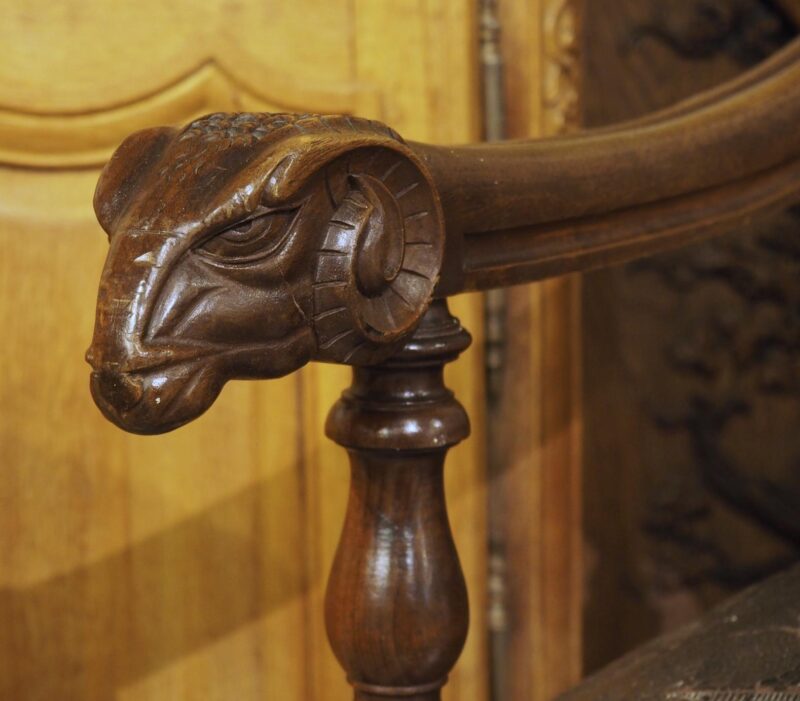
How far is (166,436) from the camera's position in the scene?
1.26 metres

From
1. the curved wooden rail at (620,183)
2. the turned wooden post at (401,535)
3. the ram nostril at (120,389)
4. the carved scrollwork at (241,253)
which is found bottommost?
the turned wooden post at (401,535)

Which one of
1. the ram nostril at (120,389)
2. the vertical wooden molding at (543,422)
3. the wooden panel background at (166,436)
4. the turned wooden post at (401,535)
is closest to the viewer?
the ram nostril at (120,389)

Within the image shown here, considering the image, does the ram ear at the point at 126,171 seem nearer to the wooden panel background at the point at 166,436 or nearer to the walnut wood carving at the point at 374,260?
the walnut wood carving at the point at 374,260

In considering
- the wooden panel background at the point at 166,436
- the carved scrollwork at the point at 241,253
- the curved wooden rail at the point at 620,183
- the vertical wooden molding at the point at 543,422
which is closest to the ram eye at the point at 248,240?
the carved scrollwork at the point at 241,253

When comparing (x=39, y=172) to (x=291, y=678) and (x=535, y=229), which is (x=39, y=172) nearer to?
(x=291, y=678)

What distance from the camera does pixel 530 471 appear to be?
4.75 ft

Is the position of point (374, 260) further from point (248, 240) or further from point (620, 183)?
point (620, 183)

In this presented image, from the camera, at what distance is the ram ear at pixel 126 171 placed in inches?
20.8

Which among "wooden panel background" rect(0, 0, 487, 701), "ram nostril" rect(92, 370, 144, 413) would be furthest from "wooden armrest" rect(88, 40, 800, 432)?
"wooden panel background" rect(0, 0, 487, 701)

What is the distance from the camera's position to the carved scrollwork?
0.49 m

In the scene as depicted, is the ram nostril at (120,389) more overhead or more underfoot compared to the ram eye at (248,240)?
more underfoot

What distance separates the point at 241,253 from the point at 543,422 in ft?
3.19

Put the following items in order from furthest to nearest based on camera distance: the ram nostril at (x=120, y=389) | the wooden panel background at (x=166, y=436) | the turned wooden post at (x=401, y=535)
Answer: the wooden panel background at (x=166, y=436)
the turned wooden post at (x=401, y=535)
the ram nostril at (x=120, y=389)

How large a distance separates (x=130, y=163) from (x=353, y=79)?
0.79 metres
